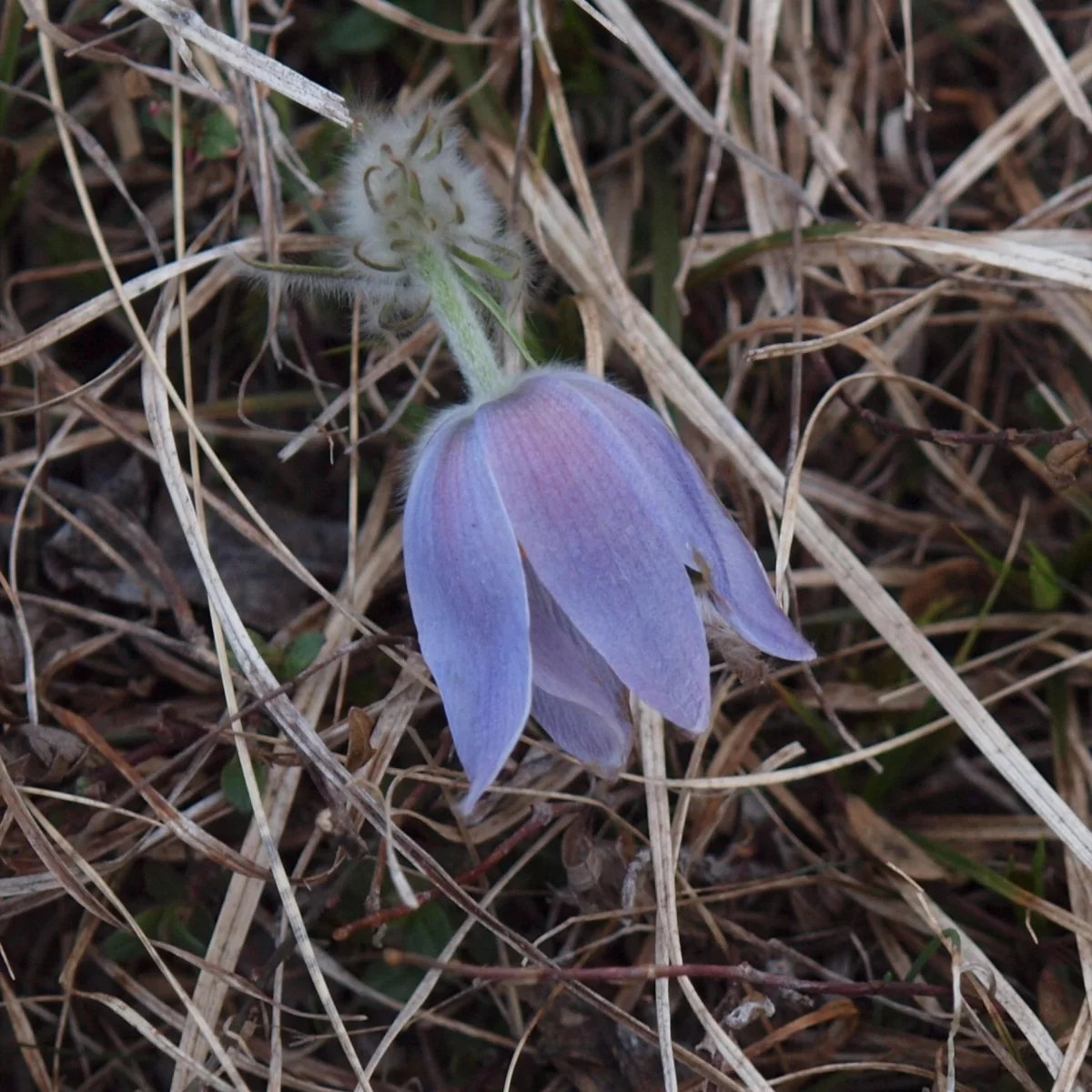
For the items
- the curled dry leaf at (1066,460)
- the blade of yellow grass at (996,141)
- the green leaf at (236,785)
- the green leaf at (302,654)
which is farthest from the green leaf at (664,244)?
the green leaf at (236,785)

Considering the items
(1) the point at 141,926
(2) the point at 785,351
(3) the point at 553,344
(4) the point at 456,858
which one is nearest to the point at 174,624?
(1) the point at 141,926

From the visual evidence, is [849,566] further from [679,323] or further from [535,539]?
[535,539]

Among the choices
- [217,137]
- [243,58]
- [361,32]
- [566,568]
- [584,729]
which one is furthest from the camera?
[361,32]

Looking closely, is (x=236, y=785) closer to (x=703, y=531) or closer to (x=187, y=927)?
(x=187, y=927)

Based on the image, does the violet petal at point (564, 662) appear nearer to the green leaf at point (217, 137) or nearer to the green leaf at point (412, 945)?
the green leaf at point (412, 945)

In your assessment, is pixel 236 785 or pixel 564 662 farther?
pixel 236 785

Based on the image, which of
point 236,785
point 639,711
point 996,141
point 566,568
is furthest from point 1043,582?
point 236,785
